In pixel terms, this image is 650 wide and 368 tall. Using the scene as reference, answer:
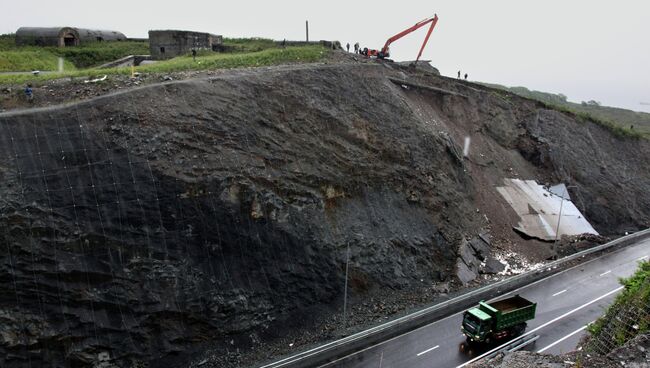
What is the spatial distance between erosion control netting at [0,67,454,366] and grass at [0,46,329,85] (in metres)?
5.26

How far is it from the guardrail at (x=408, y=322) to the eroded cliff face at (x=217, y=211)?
207 centimetres

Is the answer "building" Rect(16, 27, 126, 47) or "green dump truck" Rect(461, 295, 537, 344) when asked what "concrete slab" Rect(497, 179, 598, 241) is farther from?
"building" Rect(16, 27, 126, 47)

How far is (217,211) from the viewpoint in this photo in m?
21.7

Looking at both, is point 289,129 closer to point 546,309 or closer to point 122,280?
point 122,280

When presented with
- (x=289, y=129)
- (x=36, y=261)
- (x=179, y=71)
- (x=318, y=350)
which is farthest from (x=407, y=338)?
(x=179, y=71)

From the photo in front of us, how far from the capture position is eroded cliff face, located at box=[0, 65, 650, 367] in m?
18.2

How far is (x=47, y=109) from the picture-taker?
20859 mm

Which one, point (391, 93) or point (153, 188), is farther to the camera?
point (391, 93)

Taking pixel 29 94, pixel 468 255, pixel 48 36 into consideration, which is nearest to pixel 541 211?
pixel 468 255

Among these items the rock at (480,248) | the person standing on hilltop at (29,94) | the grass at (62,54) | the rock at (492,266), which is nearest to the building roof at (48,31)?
the grass at (62,54)

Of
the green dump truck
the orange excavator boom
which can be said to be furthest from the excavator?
the green dump truck

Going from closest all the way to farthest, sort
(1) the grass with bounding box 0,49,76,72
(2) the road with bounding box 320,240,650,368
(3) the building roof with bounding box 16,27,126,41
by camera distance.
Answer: (2) the road with bounding box 320,240,650,368, (1) the grass with bounding box 0,49,76,72, (3) the building roof with bounding box 16,27,126,41

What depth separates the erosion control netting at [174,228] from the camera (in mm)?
17984

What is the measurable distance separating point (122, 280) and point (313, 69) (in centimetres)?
1864
